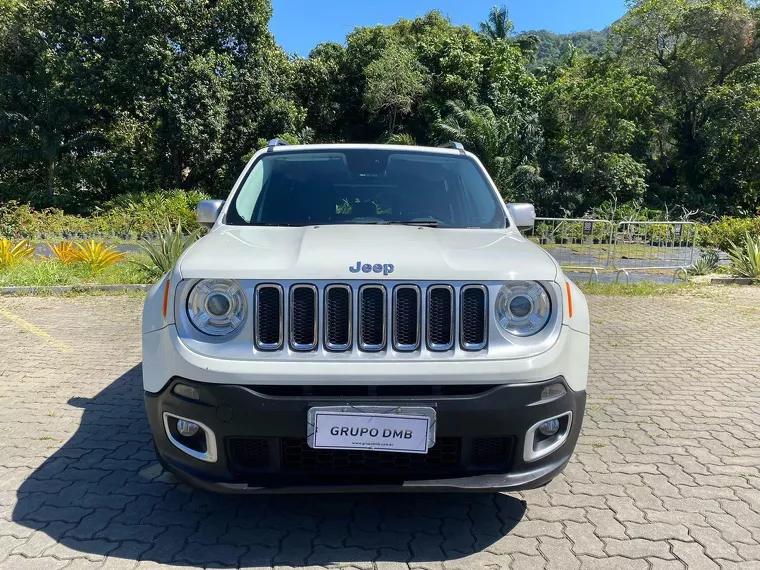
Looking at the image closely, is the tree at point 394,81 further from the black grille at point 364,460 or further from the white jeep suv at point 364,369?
the black grille at point 364,460

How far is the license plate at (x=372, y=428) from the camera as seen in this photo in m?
2.28

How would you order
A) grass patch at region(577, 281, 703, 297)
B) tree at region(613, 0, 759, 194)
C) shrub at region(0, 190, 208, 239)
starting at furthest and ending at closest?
1. tree at region(613, 0, 759, 194)
2. shrub at region(0, 190, 208, 239)
3. grass patch at region(577, 281, 703, 297)

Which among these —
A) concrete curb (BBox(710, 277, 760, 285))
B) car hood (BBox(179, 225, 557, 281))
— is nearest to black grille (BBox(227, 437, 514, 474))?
car hood (BBox(179, 225, 557, 281))

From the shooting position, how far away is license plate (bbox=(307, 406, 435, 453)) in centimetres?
228

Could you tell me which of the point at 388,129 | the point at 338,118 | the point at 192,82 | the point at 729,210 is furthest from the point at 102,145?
the point at 729,210

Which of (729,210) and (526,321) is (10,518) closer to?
(526,321)

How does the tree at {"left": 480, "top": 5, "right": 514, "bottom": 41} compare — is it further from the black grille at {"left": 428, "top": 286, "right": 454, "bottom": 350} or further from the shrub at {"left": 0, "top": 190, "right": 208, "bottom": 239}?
the black grille at {"left": 428, "top": 286, "right": 454, "bottom": 350}

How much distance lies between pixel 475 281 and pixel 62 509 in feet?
7.75

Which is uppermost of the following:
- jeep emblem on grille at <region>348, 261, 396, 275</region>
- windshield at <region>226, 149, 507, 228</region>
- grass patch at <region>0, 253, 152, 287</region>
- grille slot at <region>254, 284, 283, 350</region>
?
windshield at <region>226, 149, 507, 228</region>

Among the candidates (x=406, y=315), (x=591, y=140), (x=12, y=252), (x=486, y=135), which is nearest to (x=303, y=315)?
(x=406, y=315)

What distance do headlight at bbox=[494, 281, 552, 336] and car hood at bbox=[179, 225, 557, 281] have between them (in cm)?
7

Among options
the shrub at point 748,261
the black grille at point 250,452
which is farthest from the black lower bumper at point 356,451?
the shrub at point 748,261

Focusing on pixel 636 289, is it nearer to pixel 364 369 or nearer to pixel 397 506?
pixel 397 506

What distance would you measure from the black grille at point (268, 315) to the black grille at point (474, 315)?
0.78m
